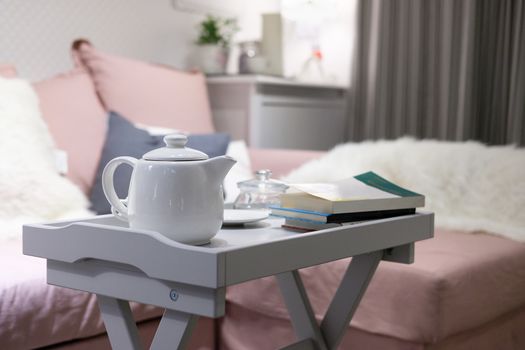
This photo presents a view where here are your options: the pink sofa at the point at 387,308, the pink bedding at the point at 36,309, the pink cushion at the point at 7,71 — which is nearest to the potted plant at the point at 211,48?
the pink cushion at the point at 7,71

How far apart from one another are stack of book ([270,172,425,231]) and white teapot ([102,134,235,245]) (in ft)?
0.67

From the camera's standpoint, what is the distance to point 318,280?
1686mm

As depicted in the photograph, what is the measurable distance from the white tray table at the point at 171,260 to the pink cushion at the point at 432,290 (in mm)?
307

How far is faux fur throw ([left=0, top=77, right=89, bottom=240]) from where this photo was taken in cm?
181

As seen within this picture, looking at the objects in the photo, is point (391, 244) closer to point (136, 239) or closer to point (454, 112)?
point (136, 239)

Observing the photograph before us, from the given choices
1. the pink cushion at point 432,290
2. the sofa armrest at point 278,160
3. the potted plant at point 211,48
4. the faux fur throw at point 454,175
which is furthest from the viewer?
the potted plant at point 211,48

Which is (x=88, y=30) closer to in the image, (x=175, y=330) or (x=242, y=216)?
(x=242, y=216)

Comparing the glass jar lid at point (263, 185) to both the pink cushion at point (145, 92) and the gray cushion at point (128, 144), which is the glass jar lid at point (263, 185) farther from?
the pink cushion at point (145, 92)

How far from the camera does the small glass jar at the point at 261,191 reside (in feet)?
4.56

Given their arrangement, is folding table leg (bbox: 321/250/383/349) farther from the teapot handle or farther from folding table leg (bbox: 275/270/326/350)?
the teapot handle

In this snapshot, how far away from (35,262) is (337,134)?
7.78 feet

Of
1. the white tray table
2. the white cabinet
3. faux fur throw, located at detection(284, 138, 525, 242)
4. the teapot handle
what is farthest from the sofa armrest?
the teapot handle

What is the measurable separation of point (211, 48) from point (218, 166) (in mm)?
2206

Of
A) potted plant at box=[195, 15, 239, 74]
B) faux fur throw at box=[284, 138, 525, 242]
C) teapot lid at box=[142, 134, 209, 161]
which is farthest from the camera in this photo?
potted plant at box=[195, 15, 239, 74]
